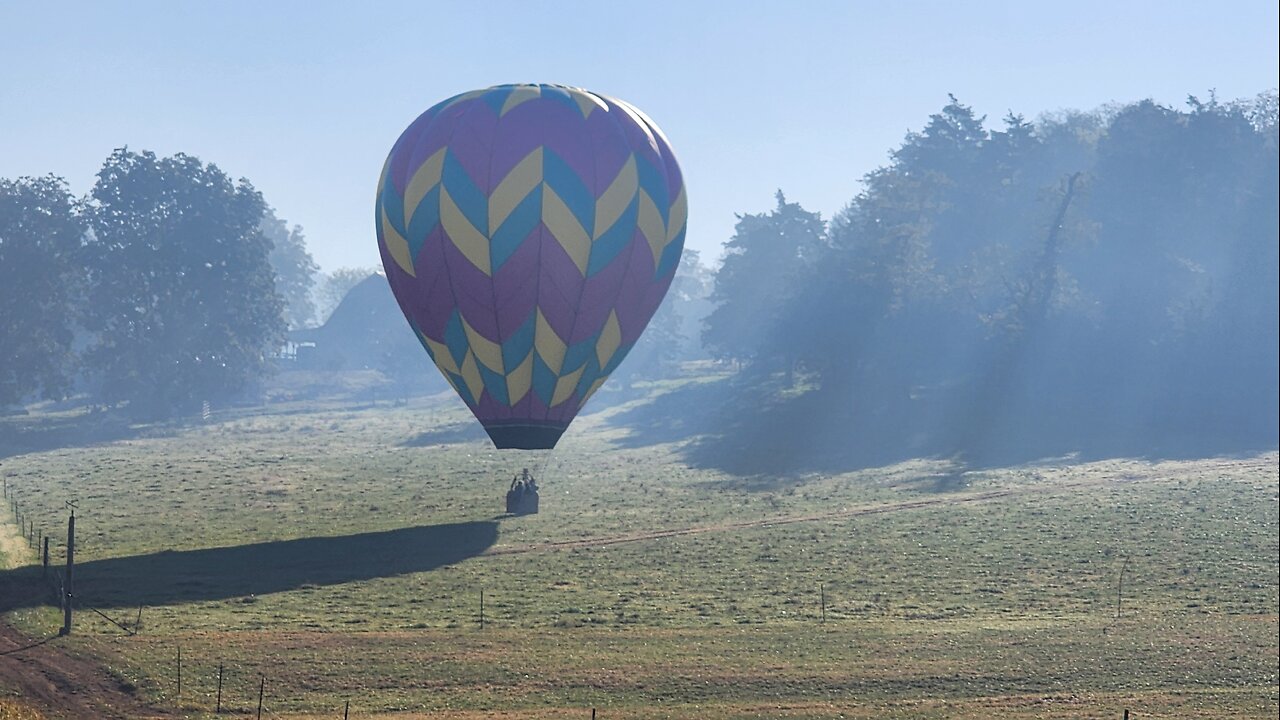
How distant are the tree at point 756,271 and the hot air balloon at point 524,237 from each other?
2992 inches

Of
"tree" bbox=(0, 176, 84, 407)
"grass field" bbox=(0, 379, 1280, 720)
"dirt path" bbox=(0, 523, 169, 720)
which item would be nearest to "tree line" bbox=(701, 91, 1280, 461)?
"grass field" bbox=(0, 379, 1280, 720)

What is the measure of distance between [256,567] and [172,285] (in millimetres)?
83424

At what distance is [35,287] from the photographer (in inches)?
4493

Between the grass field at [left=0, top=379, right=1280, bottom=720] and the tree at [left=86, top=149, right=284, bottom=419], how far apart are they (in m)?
46.2

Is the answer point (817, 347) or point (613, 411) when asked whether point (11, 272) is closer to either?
point (613, 411)

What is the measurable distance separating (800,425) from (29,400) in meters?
69.0

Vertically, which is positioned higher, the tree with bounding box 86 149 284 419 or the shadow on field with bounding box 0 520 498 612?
the tree with bounding box 86 149 284 419

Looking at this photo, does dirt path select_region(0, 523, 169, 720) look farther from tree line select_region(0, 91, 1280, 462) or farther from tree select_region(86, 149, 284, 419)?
tree select_region(86, 149, 284, 419)

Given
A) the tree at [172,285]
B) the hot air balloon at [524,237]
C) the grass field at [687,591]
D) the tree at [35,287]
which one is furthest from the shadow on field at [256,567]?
the tree at [172,285]

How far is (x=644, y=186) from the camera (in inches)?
1921

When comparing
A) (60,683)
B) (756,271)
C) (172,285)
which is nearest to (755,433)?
(756,271)

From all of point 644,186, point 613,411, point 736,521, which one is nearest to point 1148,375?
point 613,411

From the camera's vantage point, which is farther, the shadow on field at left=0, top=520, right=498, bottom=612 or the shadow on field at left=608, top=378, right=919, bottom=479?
the shadow on field at left=608, top=378, right=919, bottom=479

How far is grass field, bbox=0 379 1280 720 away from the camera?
109 feet
